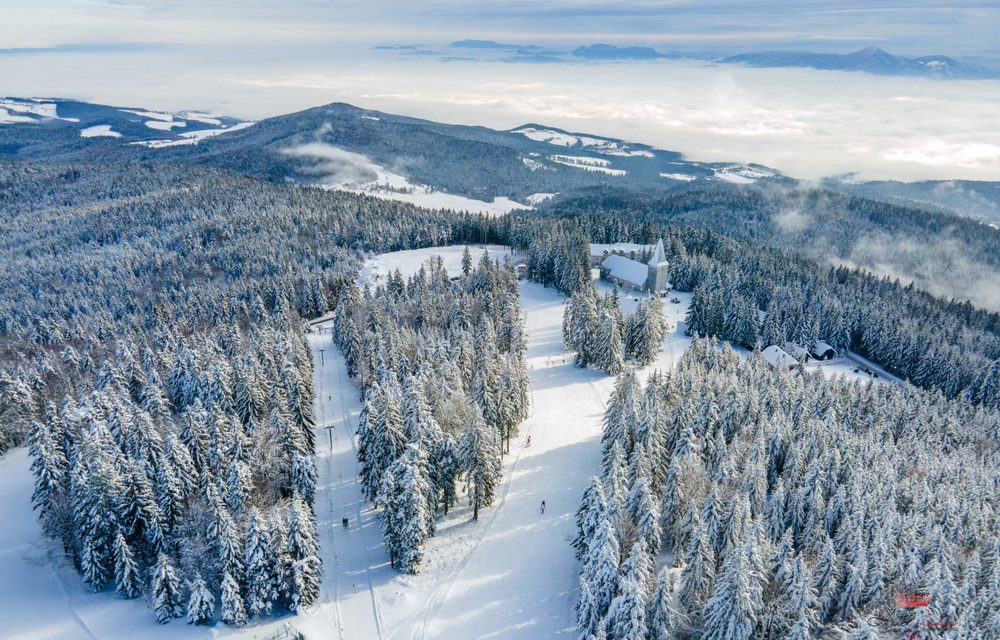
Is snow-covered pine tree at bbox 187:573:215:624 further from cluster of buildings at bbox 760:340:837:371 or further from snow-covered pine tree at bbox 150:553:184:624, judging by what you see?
cluster of buildings at bbox 760:340:837:371

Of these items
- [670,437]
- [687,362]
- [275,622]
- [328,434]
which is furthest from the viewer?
[687,362]

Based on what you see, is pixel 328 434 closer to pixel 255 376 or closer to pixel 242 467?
pixel 255 376

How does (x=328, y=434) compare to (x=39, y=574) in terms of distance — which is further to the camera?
(x=328, y=434)

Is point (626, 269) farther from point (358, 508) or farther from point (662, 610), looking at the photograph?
point (662, 610)

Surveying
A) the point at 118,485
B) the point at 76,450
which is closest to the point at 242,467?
the point at 118,485

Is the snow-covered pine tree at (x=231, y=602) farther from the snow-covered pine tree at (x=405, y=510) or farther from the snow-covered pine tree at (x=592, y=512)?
the snow-covered pine tree at (x=592, y=512)

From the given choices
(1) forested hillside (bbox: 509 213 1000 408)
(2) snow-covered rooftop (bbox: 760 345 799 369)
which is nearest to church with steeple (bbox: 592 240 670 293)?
(1) forested hillside (bbox: 509 213 1000 408)

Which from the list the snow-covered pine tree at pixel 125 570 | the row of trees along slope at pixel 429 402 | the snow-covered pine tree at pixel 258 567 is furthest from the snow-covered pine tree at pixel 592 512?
the snow-covered pine tree at pixel 125 570
